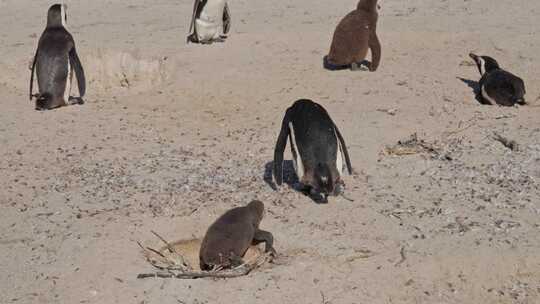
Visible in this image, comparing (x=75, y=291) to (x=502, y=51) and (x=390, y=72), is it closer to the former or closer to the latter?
(x=390, y=72)

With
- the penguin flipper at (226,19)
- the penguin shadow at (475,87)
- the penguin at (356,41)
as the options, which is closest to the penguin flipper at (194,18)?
the penguin flipper at (226,19)

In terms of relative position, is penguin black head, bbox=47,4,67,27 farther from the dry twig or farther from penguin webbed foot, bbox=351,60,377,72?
the dry twig

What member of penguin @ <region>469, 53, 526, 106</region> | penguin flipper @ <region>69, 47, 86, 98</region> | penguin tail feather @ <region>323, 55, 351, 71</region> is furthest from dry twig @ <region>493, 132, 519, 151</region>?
penguin flipper @ <region>69, 47, 86, 98</region>

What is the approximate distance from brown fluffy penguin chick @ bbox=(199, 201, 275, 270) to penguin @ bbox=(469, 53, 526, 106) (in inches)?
140

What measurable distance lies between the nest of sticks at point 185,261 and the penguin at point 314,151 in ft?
2.41

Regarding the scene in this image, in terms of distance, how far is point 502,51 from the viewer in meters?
9.03

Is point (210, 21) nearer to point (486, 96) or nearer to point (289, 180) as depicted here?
point (486, 96)

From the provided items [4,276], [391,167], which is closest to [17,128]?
[4,276]

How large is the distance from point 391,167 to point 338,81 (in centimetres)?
240

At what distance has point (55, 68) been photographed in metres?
8.41

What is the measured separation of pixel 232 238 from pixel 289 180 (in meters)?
1.42

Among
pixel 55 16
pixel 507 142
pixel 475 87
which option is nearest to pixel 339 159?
pixel 507 142

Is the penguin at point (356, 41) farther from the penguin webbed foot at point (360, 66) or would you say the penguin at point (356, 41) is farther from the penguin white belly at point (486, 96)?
the penguin white belly at point (486, 96)

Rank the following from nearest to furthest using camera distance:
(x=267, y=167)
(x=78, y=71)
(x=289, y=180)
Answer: (x=289, y=180) < (x=267, y=167) < (x=78, y=71)
